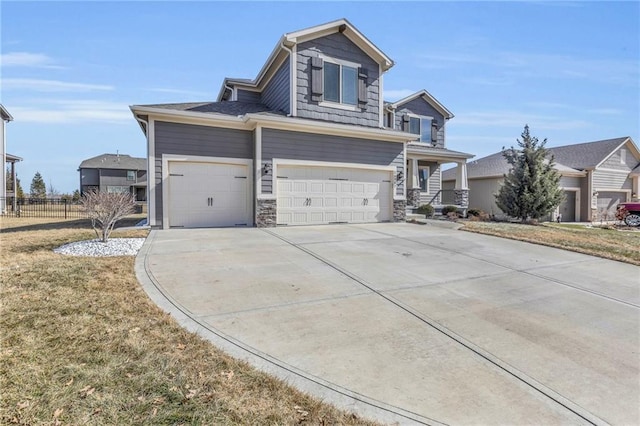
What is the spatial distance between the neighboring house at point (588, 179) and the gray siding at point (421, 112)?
3747 mm

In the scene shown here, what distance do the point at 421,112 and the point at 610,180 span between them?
1427 centimetres

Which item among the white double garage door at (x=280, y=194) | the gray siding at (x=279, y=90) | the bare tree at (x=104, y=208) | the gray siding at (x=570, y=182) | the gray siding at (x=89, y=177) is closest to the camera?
the bare tree at (x=104, y=208)

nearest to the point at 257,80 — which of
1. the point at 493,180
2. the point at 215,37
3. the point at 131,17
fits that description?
the point at 215,37

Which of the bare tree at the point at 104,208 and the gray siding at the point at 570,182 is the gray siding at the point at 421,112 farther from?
the bare tree at the point at 104,208

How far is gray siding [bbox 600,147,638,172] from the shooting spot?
21.6 m

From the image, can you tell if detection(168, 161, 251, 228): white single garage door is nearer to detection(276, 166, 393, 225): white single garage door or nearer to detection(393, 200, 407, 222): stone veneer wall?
detection(276, 166, 393, 225): white single garage door

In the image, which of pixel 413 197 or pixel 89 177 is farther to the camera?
pixel 89 177

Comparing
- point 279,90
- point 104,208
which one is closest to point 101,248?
point 104,208

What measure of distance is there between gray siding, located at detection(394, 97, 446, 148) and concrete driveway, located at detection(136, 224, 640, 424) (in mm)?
14207

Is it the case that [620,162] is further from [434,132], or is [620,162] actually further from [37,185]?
[37,185]

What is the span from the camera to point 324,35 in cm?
1202

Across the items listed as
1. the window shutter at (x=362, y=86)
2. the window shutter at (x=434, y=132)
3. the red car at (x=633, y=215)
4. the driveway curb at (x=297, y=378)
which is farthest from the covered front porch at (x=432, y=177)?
the driveway curb at (x=297, y=378)

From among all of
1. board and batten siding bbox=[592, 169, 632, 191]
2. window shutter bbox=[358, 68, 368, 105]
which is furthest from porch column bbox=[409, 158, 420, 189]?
board and batten siding bbox=[592, 169, 632, 191]

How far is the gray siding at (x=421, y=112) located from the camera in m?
19.4
